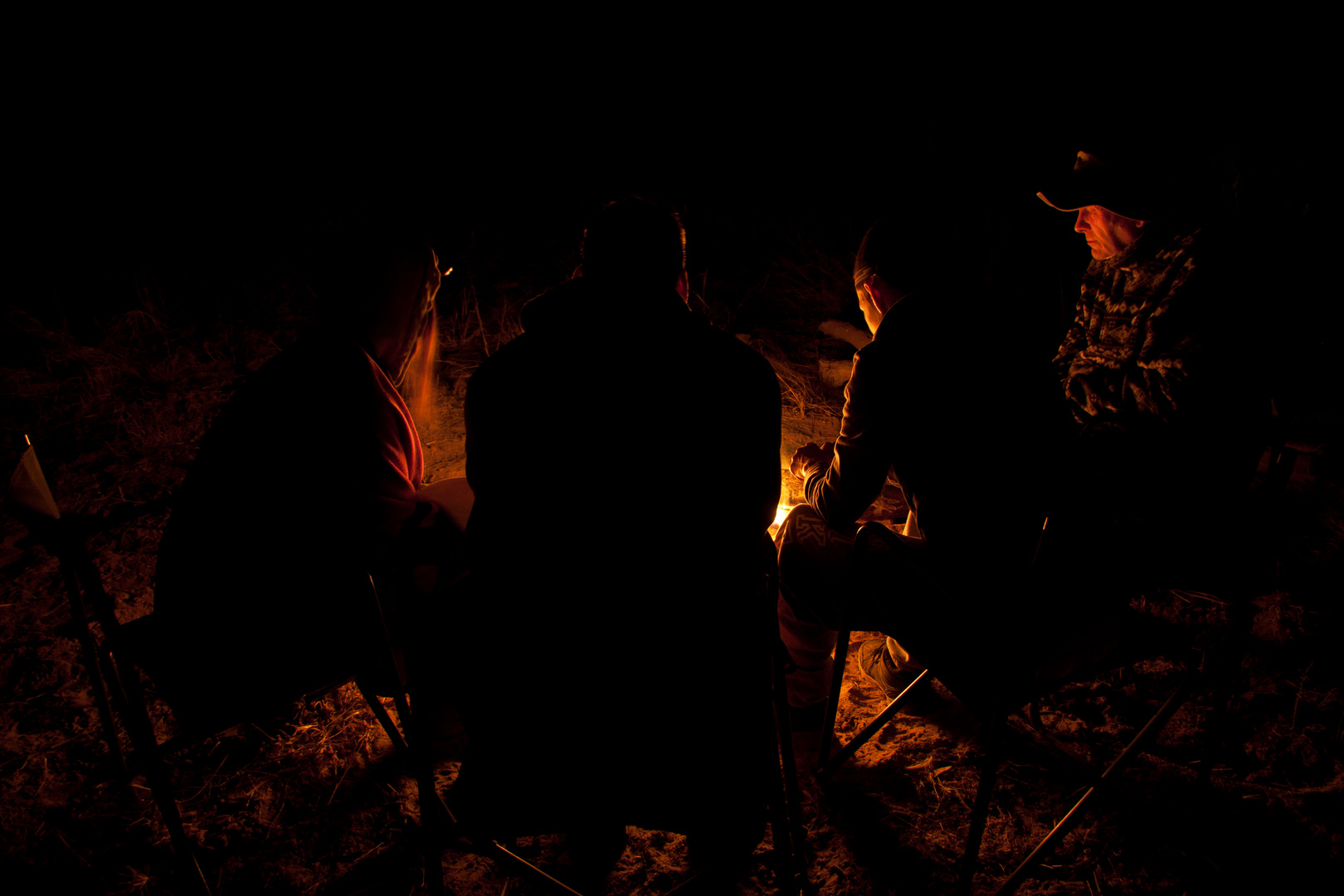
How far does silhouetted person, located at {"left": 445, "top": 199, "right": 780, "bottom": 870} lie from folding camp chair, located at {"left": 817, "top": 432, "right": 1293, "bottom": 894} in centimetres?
61

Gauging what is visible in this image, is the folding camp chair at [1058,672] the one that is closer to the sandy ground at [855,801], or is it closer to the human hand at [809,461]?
the sandy ground at [855,801]

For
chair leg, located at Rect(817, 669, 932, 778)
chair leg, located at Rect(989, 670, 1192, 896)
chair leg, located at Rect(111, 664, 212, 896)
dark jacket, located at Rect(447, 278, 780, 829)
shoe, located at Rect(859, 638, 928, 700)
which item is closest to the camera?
dark jacket, located at Rect(447, 278, 780, 829)

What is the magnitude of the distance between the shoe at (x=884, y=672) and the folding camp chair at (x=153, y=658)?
1879 millimetres

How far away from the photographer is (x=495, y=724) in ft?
5.32

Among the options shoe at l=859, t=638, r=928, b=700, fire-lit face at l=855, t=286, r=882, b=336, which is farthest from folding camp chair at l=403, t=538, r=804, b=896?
fire-lit face at l=855, t=286, r=882, b=336

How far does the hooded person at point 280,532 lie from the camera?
193cm

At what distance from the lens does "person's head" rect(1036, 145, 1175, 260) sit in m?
2.63

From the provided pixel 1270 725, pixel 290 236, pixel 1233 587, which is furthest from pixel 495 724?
pixel 290 236

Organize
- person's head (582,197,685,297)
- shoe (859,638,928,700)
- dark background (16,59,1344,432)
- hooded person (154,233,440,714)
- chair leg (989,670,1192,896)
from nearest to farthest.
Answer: person's head (582,197,685,297), hooded person (154,233,440,714), chair leg (989,670,1192,896), shoe (859,638,928,700), dark background (16,59,1344,432)

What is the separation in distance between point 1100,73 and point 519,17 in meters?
6.89

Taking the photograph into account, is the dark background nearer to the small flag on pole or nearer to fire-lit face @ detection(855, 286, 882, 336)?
fire-lit face @ detection(855, 286, 882, 336)

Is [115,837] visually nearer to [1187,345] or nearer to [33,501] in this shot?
[33,501]

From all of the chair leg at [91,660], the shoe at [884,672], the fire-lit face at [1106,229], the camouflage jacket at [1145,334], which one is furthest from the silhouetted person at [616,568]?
the fire-lit face at [1106,229]

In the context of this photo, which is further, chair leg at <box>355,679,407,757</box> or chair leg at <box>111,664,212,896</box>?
chair leg at <box>355,679,407,757</box>
